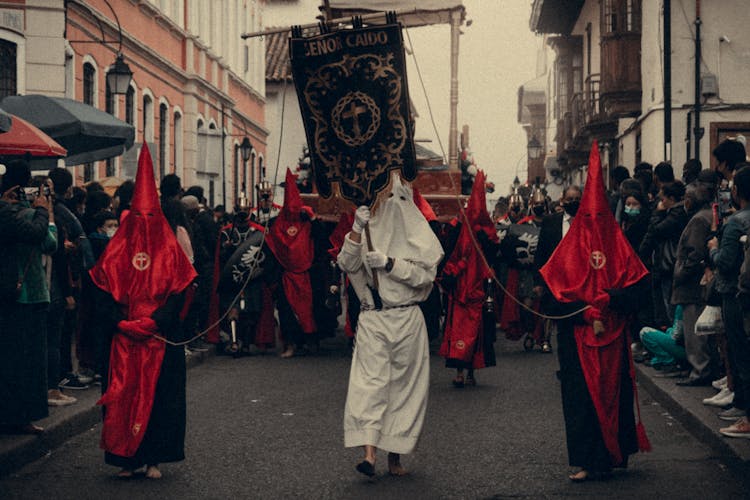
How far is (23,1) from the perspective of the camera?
2134 centimetres

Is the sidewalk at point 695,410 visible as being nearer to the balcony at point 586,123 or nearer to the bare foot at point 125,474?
the bare foot at point 125,474

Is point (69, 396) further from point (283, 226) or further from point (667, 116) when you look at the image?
point (667, 116)

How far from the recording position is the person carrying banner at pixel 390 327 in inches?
333

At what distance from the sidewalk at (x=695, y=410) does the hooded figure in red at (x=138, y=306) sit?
363cm

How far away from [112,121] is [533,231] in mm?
5206

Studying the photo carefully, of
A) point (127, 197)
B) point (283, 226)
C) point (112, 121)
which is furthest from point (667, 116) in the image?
point (127, 197)

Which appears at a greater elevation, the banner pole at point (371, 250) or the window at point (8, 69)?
the window at point (8, 69)

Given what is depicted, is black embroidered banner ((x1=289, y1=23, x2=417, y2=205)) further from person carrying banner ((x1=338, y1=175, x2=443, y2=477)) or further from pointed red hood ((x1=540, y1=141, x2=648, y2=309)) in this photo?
pointed red hood ((x1=540, y1=141, x2=648, y2=309))

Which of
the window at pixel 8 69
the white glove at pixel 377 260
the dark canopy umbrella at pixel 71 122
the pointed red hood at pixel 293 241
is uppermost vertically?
the window at pixel 8 69

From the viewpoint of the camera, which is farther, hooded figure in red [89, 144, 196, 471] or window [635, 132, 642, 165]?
window [635, 132, 642, 165]

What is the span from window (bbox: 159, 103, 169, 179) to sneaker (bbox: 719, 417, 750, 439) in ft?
76.0

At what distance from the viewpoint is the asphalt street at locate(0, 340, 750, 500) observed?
8.09 metres

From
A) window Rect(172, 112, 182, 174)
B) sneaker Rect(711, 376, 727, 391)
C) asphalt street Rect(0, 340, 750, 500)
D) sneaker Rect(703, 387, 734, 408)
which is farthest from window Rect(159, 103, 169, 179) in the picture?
sneaker Rect(703, 387, 734, 408)

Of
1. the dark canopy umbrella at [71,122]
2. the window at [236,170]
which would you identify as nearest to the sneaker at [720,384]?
the dark canopy umbrella at [71,122]
